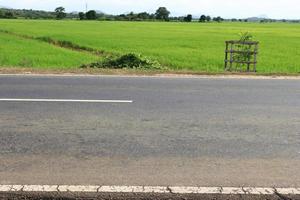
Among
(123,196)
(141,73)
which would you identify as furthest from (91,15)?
(123,196)

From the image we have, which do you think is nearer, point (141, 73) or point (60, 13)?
point (141, 73)

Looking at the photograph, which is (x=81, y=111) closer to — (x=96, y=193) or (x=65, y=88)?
(x=65, y=88)

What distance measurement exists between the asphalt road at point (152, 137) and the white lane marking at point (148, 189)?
0.12 metres

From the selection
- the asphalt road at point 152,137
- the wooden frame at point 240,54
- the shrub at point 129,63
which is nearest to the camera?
the asphalt road at point 152,137

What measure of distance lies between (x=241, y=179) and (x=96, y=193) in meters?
1.49

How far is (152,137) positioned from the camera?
6305mm

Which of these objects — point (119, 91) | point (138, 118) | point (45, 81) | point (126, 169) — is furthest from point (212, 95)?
point (126, 169)

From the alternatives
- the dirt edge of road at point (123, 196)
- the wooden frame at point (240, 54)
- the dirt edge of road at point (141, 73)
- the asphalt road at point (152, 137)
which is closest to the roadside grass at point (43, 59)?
the dirt edge of road at point (141, 73)

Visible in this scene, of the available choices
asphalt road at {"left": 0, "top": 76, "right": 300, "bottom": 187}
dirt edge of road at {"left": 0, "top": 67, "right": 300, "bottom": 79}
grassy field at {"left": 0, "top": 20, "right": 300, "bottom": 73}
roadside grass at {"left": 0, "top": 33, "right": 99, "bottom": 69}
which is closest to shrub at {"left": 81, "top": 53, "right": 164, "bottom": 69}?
roadside grass at {"left": 0, "top": 33, "right": 99, "bottom": 69}

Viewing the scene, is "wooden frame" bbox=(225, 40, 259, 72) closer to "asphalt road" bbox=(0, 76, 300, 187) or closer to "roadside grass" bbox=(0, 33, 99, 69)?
"roadside grass" bbox=(0, 33, 99, 69)

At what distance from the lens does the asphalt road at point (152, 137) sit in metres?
4.86

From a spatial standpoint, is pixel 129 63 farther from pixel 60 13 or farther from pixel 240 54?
pixel 60 13

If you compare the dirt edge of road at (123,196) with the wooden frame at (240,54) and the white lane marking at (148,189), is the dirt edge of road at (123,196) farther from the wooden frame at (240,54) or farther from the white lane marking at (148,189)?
the wooden frame at (240,54)

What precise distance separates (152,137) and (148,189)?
187 cm
